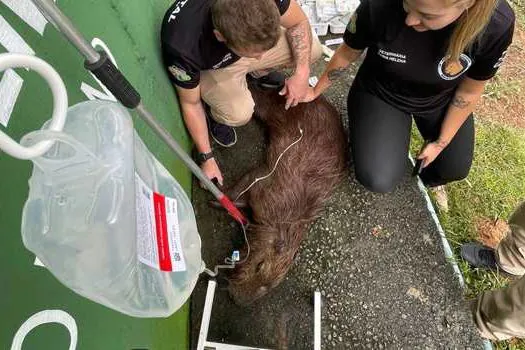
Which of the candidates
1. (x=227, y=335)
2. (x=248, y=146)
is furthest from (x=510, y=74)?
(x=227, y=335)

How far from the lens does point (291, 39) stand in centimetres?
277

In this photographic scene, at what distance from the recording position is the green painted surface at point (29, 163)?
42.0 inches

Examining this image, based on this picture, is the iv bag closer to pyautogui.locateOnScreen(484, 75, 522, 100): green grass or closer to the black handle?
the black handle

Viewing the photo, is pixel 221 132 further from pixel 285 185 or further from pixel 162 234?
pixel 162 234

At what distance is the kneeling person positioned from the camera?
1934 mm

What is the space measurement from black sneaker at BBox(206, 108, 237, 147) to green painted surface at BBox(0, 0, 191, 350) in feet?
1.71

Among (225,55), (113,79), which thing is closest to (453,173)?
(225,55)

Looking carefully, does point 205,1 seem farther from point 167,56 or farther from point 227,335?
point 227,335

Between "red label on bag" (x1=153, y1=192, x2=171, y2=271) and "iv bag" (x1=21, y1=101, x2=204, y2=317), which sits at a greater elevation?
"iv bag" (x1=21, y1=101, x2=204, y2=317)

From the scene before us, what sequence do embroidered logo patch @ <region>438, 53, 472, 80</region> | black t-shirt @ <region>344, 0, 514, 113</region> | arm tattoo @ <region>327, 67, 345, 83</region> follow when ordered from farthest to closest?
1. arm tattoo @ <region>327, 67, 345, 83</region>
2. embroidered logo patch @ <region>438, 53, 472, 80</region>
3. black t-shirt @ <region>344, 0, 514, 113</region>

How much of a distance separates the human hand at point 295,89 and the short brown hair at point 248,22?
2.57 ft

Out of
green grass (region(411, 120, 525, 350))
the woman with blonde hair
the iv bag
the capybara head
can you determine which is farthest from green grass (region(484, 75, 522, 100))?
the iv bag

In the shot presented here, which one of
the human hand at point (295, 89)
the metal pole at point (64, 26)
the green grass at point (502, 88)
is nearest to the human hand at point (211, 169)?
the human hand at point (295, 89)

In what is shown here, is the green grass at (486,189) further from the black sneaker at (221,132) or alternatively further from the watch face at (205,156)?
the watch face at (205,156)
